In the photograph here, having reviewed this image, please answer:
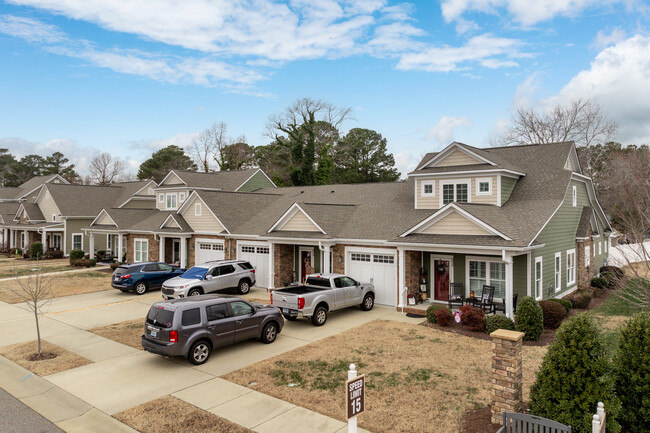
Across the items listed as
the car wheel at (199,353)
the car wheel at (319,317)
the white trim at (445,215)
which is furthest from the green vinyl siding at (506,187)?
the car wheel at (199,353)

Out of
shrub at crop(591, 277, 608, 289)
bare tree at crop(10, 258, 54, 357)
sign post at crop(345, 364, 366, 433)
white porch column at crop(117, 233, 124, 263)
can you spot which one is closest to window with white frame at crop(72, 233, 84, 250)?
white porch column at crop(117, 233, 124, 263)

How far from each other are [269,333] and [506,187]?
13022 mm

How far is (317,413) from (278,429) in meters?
0.99

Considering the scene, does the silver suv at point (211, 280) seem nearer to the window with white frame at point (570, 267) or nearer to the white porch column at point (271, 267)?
the white porch column at point (271, 267)

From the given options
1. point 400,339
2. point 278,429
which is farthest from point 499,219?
point 278,429

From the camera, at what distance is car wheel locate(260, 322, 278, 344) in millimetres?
13672

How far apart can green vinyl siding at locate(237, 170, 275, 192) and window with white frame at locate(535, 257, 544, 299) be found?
2386 centimetres

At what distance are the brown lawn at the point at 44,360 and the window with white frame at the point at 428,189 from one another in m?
16.0

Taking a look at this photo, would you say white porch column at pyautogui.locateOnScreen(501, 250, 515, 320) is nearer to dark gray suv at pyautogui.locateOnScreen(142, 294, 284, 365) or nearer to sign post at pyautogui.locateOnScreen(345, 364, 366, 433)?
dark gray suv at pyautogui.locateOnScreen(142, 294, 284, 365)

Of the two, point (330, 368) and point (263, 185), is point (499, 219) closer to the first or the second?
point (330, 368)

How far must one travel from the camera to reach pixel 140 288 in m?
23.1

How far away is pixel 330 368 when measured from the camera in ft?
37.5

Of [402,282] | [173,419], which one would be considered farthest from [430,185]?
[173,419]

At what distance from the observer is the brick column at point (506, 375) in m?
7.70
